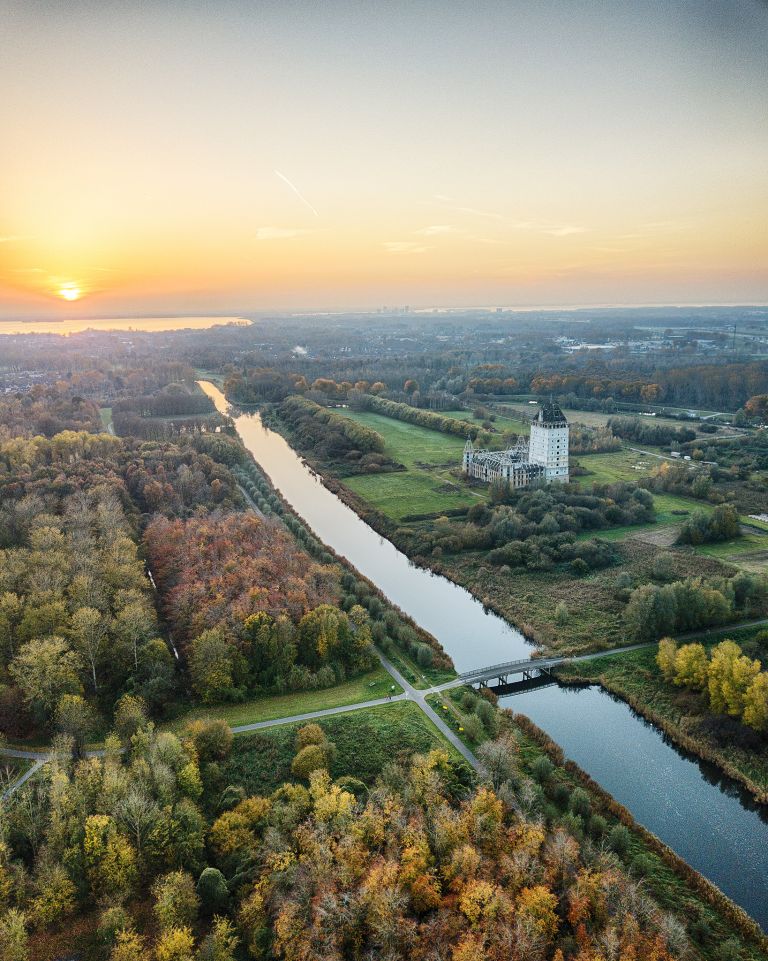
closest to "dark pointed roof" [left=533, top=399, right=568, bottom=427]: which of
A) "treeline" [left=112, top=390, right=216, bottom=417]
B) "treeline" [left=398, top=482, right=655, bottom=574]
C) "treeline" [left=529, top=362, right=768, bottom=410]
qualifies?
"treeline" [left=398, top=482, right=655, bottom=574]

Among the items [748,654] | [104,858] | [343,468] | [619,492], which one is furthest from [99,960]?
[343,468]

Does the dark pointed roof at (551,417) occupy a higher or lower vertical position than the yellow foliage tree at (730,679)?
higher

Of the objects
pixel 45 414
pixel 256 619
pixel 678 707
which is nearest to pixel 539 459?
pixel 678 707

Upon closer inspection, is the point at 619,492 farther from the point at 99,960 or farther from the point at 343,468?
the point at 99,960

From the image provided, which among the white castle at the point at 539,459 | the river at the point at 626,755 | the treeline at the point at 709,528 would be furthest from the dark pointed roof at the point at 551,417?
the river at the point at 626,755

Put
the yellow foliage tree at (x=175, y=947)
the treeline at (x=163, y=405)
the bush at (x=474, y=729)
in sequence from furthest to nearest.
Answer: the treeline at (x=163, y=405) → the bush at (x=474, y=729) → the yellow foliage tree at (x=175, y=947)

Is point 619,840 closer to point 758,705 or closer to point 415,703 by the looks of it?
point 758,705

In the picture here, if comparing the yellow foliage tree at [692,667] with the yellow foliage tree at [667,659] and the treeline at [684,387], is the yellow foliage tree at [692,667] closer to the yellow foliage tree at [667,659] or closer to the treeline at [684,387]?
the yellow foliage tree at [667,659]
